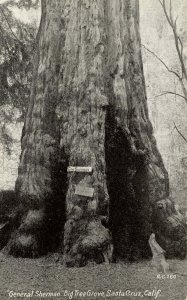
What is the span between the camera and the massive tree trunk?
4355 millimetres

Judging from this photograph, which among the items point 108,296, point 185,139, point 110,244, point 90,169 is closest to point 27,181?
point 90,169

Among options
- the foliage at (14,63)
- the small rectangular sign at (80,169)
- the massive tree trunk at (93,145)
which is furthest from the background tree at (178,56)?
the foliage at (14,63)

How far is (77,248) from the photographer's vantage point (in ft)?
13.5

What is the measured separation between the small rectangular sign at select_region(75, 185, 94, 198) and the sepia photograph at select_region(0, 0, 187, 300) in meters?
0.01

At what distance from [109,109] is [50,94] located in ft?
Answer: 2.50

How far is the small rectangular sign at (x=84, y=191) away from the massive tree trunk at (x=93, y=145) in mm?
11

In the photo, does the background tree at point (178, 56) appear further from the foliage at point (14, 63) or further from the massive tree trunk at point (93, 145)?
the foliage at point (14, 63)

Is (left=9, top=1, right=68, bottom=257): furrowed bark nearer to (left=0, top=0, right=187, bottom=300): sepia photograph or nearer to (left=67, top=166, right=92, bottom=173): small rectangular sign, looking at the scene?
(left=0, top=0, right=187, bottom=300): sepia photograph

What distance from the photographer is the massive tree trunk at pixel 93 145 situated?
14.3 ft

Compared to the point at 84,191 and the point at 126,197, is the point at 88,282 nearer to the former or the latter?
the point at 84,191

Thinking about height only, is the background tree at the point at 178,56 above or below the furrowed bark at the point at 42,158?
above

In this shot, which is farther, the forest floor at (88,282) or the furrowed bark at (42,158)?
the furrowed bark at (42,158)

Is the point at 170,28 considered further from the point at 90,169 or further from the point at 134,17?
the point at 90,169

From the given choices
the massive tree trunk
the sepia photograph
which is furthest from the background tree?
the massive tree trunk
